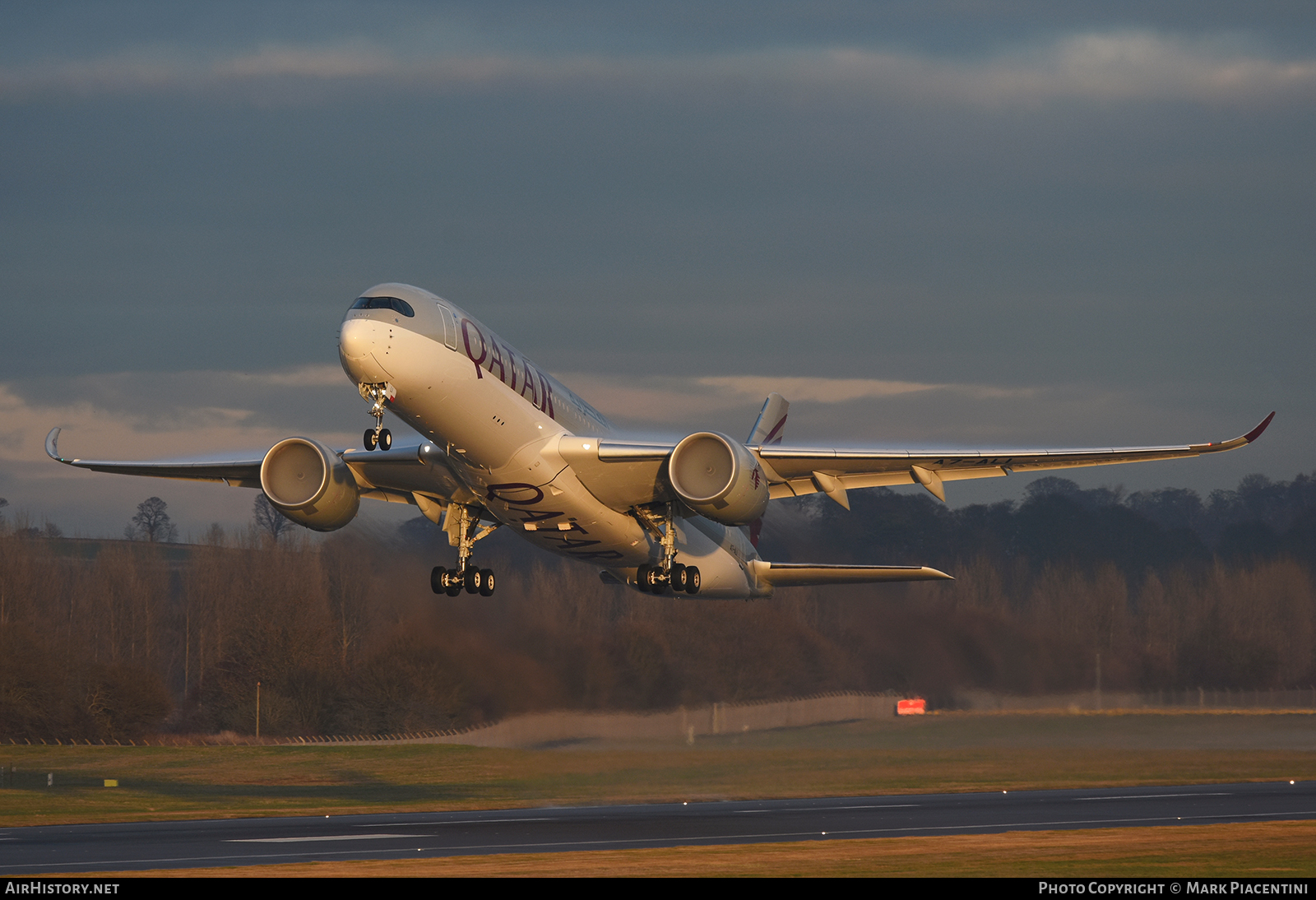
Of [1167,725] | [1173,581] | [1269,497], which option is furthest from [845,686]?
[1269,497]

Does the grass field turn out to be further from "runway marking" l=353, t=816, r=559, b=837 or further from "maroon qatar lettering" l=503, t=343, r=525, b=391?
"maroon qatar lettering" l=503, t=343, r=525, b=391

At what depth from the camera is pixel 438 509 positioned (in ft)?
122

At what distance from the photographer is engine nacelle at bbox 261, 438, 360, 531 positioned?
33219 millimetres

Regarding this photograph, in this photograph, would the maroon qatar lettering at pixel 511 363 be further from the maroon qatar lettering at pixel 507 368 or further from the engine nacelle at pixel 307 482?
the engine nacelle at pixel 307 482

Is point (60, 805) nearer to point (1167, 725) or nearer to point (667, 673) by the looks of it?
point (667, 673)

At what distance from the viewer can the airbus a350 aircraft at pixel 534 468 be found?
27516mm

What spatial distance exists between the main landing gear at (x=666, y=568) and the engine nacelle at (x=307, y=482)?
6468 mm

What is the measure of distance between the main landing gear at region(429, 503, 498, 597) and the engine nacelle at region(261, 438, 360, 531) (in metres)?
2.49

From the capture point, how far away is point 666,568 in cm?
3434

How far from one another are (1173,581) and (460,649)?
3126 cm

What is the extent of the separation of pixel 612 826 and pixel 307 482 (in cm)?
1069

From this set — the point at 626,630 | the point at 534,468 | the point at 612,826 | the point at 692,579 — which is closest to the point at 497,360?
the point at 534,468

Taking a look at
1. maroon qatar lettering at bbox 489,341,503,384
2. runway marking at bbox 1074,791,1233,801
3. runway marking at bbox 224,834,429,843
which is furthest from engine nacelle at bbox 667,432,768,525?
runway marking at bbox 1074,791,1233,801

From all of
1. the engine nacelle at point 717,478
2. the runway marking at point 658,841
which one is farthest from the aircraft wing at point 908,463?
the runway marking at point 658,841
